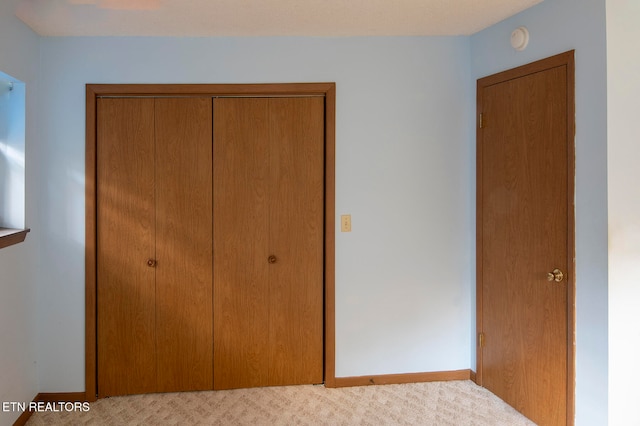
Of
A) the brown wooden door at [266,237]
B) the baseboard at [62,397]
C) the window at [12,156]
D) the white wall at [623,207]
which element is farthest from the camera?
the brown wooden door at [266,237]

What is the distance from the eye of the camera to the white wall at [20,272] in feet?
7.71

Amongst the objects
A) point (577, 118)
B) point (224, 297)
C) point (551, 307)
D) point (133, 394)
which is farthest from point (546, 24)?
point (133, 394)

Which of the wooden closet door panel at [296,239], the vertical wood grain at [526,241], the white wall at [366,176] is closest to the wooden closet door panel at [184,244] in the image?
the white wall at [366,176]

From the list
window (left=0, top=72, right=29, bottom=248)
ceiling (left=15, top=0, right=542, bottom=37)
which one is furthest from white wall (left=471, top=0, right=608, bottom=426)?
window (left=0, top=72, right=29, bottom=248)

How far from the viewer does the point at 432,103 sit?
2979mm

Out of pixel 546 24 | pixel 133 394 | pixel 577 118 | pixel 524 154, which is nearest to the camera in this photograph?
pixel 577 118

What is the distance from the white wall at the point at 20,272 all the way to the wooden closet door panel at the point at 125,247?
35 cm

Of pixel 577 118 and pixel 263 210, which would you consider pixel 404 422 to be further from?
pixel 577 118

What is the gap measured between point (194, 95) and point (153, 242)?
0.94m

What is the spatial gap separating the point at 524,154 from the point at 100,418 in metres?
2.77

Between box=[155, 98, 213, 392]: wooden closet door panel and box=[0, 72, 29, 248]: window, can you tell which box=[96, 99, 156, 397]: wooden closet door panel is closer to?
box=[155, 98, 213, 392]: wooden closet door panel

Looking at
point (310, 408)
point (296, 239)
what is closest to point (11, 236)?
point (296, 239)

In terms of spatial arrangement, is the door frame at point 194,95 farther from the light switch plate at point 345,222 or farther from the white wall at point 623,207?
the white wall at point 623,207

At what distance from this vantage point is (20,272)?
2.55 m
